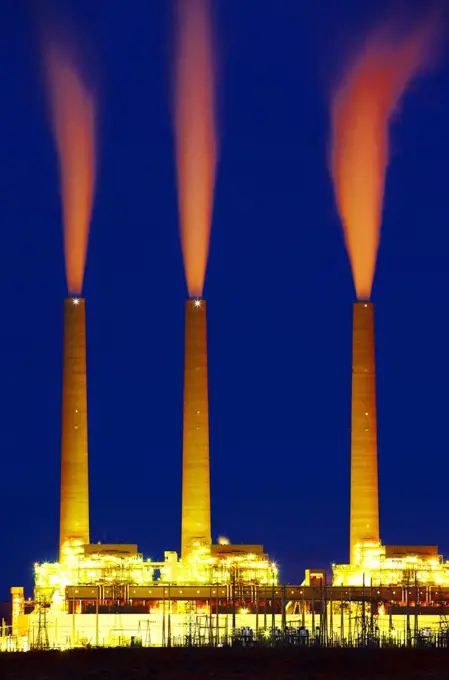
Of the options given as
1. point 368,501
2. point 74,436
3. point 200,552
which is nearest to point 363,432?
point 368,501

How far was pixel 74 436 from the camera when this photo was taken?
118 meters

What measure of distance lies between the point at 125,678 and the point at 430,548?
6514cm

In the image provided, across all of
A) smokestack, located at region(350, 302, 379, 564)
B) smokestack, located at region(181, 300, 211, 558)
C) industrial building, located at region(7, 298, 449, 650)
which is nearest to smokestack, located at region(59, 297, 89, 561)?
industrial building, located at region(7, 298, 449, 650)

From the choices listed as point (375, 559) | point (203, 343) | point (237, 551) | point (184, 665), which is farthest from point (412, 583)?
point (184, 665)

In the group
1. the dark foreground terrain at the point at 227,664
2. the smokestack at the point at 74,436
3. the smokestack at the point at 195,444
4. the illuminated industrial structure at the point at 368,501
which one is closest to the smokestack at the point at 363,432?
the illuminated industrial structure at the point at 368,501

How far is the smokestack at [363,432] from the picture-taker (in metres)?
116

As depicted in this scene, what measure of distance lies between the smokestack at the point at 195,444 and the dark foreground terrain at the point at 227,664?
168 ft

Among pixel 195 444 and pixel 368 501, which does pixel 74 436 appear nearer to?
pixel 195 444

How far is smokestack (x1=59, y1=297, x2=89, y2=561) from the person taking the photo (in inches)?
4621

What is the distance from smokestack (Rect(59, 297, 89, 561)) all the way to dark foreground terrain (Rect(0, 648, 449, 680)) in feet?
172

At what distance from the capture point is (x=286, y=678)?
186 feet

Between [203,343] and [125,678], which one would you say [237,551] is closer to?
[203,343]

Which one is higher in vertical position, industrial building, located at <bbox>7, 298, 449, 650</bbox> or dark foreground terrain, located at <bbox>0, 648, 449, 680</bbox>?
industrial building, located at <bbox>7, 298, 449, 650</bbox>

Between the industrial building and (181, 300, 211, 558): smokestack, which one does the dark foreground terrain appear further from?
(181, 300, 211, 558): smokestack
